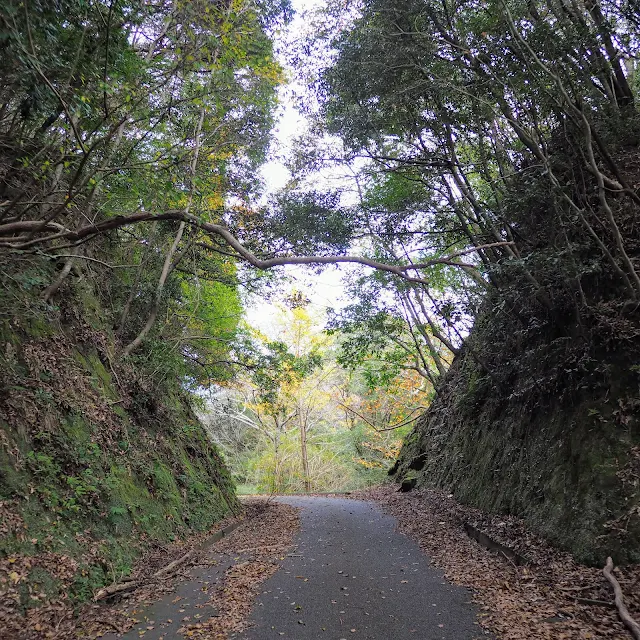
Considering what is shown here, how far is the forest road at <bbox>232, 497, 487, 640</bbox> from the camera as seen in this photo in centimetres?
430

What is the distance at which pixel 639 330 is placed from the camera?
5.94 metres

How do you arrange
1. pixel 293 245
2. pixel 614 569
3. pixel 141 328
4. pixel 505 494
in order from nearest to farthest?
1. pixel 614 569
2. pixel 505 494
3. pixel 141 328
4. pixel 293 245

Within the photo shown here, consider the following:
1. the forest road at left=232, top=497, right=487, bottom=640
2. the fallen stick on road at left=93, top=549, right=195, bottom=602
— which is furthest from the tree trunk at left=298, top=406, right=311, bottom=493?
the fallen stick on road at left=93, top=549, right=195, bottom=602

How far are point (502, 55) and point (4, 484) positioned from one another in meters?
8.96

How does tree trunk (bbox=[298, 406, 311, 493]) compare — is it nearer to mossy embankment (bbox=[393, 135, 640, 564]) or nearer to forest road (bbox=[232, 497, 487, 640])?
mossy embankment (bbox=[393, 135, 640, 564])

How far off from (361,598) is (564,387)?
173 inches

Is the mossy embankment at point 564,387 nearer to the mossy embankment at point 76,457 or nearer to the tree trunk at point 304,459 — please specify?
the mossy embankment at point 76,457

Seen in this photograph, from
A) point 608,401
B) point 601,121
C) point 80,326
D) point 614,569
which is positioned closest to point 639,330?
point 608,401

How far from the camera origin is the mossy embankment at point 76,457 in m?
4.67

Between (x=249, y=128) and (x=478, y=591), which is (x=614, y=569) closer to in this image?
(x=478, y=591)

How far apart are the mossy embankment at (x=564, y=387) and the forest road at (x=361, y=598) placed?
70.3 inches

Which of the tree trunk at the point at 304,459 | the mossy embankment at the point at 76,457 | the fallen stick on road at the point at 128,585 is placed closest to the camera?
the mossy embankment at the point at 76,457

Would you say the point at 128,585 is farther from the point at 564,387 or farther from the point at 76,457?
the point at 564,387

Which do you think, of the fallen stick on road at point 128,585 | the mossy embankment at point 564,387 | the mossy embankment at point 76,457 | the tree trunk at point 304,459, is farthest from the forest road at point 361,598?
the tree trunk at point 304,459
